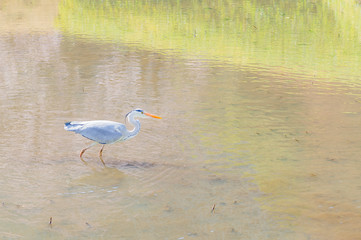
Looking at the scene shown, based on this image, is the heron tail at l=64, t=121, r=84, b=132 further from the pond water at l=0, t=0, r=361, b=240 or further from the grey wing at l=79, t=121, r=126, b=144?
the pond water at l=0, t=0, r=361, b=240

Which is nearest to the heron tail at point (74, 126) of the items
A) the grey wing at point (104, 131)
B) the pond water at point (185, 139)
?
the grey wing at point (104, 131)

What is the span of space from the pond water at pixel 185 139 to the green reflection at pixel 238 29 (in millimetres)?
149

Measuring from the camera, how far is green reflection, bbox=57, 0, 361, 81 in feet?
57.3

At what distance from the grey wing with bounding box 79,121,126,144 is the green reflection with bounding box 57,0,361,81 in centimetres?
845

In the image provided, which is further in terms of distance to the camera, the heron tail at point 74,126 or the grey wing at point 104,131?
the heron tail at point 74,126

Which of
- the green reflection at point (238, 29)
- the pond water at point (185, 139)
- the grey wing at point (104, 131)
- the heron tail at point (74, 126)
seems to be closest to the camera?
the pond water at point (185, 139)

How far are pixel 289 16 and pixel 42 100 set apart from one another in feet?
61.9

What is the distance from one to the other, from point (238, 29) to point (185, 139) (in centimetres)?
1493

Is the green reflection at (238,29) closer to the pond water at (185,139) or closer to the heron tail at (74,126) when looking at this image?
the pond water at (185,139)

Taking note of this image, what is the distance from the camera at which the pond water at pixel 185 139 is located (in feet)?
21.6

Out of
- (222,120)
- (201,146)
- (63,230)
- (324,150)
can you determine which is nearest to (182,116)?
(222,120)

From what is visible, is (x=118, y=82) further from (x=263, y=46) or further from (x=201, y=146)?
(x=263, y=46)

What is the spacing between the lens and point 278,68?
15758 mm

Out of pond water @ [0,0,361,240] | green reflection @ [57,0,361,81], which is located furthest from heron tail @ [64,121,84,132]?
green reflection @ [57,0,361,81]
